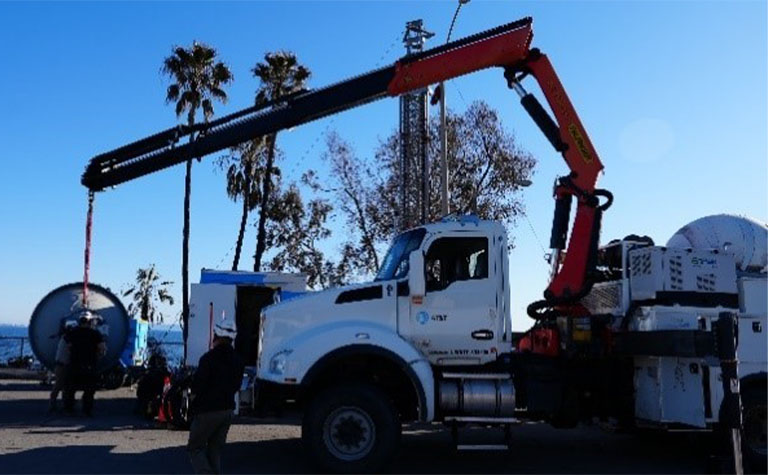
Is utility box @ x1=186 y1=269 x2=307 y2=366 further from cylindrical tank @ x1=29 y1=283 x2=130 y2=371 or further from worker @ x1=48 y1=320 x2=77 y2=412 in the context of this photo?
worker @ x1=48 y1=320 x2=77 y2=412

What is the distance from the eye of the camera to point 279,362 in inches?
375

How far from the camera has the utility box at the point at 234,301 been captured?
1702cm

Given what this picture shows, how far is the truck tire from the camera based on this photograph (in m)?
9.05

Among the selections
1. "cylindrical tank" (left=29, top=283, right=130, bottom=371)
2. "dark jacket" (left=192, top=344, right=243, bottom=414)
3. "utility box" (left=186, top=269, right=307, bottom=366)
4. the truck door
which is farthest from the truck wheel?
"cylindrical tank" (left=29, top=283, right=130, bottom=371)

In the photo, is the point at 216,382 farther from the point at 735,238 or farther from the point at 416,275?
the point at 735,238

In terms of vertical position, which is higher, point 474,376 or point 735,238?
point 735,238

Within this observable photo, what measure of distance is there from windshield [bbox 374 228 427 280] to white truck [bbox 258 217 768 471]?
0.8 inches

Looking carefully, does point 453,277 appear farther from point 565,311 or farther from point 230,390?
point 230,390

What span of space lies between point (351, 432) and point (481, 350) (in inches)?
75.6

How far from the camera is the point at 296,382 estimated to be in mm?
9305

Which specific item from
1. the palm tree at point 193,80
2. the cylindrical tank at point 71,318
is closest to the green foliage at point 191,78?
the palm tree at point 193,80

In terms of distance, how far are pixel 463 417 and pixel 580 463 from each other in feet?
6.85

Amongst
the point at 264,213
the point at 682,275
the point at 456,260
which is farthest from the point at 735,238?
the point at 264,213

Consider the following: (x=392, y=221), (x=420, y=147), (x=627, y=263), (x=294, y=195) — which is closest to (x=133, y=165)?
(x=627, y=263)
